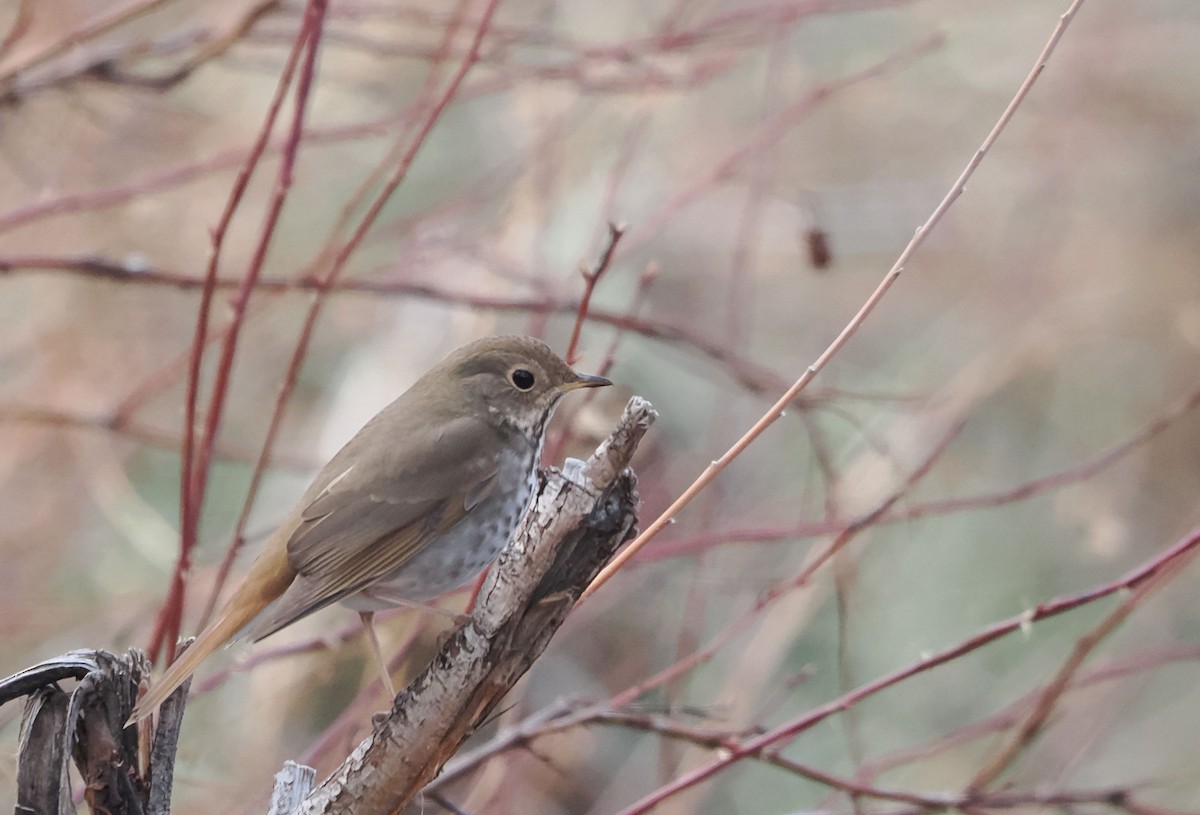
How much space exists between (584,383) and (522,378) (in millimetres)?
142

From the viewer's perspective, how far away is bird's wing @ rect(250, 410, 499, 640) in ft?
7.09

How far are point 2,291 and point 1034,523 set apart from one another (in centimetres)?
516

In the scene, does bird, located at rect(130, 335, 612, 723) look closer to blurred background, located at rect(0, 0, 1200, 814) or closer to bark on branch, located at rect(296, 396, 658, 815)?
bark on branch, located at rect(296, 396, 658, 815)

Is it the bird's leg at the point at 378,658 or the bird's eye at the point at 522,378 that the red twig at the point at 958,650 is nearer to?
the bird's leg at the point at 378,658

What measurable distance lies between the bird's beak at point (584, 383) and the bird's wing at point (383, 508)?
0.57ft

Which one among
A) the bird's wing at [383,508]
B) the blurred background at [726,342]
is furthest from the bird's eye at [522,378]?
the blurred background at [726,342]

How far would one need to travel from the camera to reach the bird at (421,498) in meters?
2.16

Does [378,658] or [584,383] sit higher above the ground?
[584,383]

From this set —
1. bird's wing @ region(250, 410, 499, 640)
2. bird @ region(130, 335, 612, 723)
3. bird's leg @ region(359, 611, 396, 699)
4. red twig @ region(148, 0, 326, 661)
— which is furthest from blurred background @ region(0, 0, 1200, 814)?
red twig @ region(148, 0, 326, 661)

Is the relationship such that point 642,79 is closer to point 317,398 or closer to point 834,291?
point 317,398

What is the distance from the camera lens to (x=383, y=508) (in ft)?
7.44

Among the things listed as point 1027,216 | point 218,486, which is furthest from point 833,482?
point 1027,216

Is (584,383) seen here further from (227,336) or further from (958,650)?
(958,650)

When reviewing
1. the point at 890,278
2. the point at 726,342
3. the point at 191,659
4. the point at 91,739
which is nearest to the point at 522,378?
the point at 191,659
